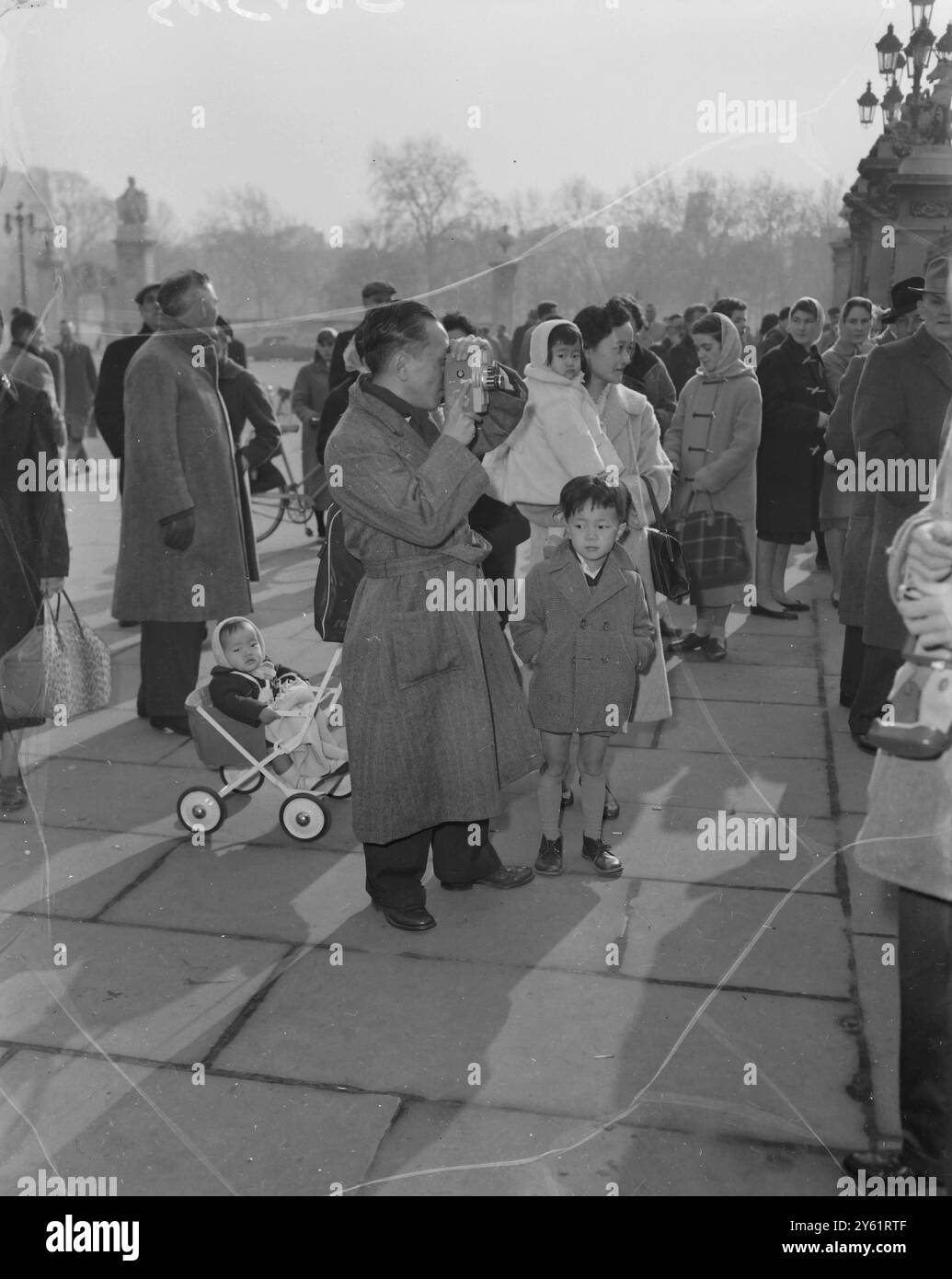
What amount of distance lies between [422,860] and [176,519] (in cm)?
A: 200

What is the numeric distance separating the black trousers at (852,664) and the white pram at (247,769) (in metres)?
2.20

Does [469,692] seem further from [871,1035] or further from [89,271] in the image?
[89,271]

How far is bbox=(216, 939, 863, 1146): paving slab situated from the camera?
269 cm

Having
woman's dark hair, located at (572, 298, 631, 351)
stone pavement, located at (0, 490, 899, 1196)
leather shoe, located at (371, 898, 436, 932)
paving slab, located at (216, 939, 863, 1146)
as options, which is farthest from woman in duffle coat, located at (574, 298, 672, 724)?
paving slab, located at (216, 939, 863, 1146)

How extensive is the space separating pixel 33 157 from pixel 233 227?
0.46m

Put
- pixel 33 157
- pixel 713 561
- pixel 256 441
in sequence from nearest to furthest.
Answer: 1. pixel 33 157
2. pixel 713 561
3. pixel 256 441

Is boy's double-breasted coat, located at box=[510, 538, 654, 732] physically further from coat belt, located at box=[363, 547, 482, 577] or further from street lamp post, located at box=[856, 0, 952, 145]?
→ street lamp post, located at box=[856, 0, 952, 145]

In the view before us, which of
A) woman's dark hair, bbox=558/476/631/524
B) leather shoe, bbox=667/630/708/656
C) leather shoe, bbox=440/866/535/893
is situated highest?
woman's dark hair, bbox=558/476/631/524

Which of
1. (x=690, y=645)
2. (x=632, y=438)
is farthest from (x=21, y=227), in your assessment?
(x=690, y=645)

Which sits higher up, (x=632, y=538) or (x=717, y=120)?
(x=717, y=120)

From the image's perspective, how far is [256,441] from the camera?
6805 millimetres

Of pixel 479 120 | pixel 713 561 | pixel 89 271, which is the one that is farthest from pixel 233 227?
pixel 713 561

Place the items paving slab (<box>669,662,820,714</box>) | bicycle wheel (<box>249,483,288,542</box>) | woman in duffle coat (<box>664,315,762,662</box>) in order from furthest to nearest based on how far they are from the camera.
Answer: bicycle wheel (<box>249,483,288,542</box>) → woman in duffle coat (<box>664,315,762,662</box>) → paving slab (<box>669,662,820,714</box>)

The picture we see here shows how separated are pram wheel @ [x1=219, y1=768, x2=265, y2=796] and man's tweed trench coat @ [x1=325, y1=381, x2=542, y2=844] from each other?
2.97 ft
